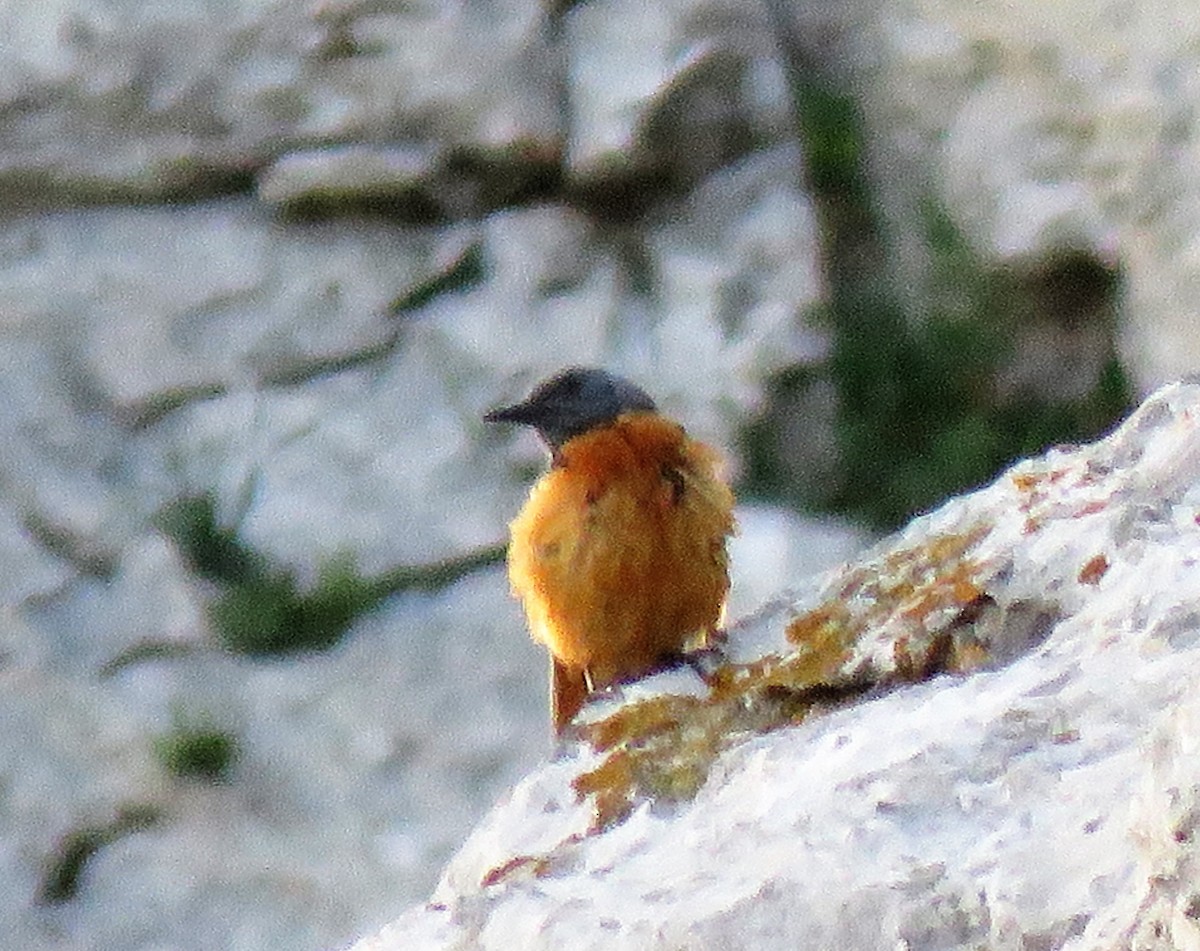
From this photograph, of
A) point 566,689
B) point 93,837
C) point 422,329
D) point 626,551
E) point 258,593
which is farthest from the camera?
point 422,329

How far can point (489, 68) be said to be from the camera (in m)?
10.4

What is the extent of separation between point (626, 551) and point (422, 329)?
519 centimetres

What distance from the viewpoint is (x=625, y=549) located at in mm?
5305

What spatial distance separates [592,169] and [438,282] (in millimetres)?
945

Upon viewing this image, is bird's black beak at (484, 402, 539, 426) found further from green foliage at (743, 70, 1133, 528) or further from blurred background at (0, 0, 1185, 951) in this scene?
green foliage at (743, 70, 1133, 528)

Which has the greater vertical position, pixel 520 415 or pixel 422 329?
pixel 422 329

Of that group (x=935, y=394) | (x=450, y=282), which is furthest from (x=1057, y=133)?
(x=450, y=282)

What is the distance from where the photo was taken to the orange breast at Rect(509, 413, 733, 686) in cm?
529

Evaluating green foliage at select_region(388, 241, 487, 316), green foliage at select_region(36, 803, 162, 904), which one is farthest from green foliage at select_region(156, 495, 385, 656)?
green foliage at select_region(388, 241, 487, 316)

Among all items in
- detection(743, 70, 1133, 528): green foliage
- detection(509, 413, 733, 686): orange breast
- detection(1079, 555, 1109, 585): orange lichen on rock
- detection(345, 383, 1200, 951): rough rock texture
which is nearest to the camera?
detection(345, 383, 1200, 951): rough rock texture

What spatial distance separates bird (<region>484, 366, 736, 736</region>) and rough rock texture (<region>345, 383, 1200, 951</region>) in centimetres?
117

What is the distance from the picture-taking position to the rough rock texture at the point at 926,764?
2549mm

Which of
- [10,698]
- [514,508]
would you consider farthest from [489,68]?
[10,698]

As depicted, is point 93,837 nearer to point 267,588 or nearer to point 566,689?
point 267,588
